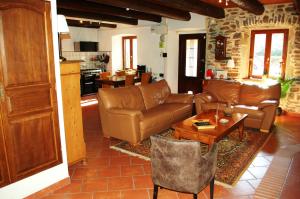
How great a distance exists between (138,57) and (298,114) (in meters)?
5.62

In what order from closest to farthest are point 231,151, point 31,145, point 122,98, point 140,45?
point 31,145 → point 231,151 → point 122,98 → point 140,45

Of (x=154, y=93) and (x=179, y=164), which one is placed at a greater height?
(x=154, y=93)

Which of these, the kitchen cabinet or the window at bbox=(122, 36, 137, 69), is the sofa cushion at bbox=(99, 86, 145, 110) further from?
the window at bbox=(122, 36, 137, 69)

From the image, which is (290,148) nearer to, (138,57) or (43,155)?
(43,155)

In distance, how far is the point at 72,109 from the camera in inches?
123

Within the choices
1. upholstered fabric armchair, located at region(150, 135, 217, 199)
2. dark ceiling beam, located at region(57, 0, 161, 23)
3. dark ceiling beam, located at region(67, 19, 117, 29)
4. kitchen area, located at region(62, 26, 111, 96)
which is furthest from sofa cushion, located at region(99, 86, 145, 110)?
dark ceiling beam, located at region(67, 19, 117, 29)

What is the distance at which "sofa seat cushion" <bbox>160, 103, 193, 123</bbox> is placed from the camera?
4.70 meters

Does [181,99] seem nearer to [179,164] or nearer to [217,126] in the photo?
[217,126]

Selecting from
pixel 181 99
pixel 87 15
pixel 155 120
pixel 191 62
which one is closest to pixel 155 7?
pixel 87 15

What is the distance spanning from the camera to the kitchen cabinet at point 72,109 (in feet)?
9.76

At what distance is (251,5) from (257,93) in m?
1.87

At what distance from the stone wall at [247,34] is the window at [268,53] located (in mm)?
138

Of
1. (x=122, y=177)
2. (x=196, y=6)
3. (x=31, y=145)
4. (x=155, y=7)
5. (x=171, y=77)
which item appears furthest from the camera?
(x=171, y=77)

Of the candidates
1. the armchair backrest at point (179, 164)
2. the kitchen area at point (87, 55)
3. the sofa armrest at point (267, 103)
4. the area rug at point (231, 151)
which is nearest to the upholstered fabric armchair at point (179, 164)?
the armchair backrest at point (179, 164)
